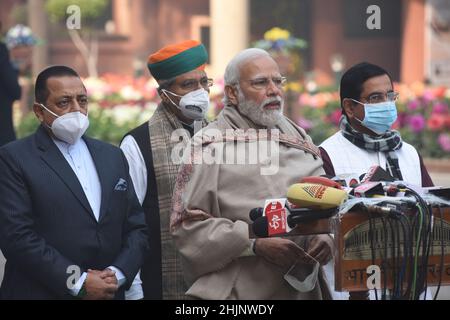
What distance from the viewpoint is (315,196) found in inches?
143

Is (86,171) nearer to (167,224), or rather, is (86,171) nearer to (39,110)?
(39,110)

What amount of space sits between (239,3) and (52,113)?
1076 centimetres

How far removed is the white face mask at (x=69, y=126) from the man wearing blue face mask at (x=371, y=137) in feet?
Answer: 3.81

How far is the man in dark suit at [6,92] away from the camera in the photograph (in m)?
7.36

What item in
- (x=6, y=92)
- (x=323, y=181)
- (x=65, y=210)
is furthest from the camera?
(x=6, y=92)

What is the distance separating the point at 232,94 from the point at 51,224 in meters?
0.94

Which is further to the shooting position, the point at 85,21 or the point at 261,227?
the point at 85,21

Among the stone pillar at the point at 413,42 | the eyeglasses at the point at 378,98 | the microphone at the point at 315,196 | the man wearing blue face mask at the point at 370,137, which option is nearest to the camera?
the microphone at the point at 315,196

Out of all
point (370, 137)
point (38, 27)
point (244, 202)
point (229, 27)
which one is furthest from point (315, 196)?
point (38, 27)

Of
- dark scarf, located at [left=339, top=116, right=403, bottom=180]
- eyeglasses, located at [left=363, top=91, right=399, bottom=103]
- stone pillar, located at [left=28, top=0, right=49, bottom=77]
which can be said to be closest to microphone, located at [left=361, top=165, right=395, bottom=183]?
dark scarf, located at [left=339, top=116, right=403, bottom=180]

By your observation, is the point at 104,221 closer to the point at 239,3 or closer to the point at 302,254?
the point at 302,254

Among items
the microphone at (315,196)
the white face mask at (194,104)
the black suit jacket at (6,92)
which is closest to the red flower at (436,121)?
the black suit jacket at (6,92)

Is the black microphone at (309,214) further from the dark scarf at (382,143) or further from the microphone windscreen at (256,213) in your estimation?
the dark scarf at (382,143)

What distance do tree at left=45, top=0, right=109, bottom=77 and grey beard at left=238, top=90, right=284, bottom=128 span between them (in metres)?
14.4
